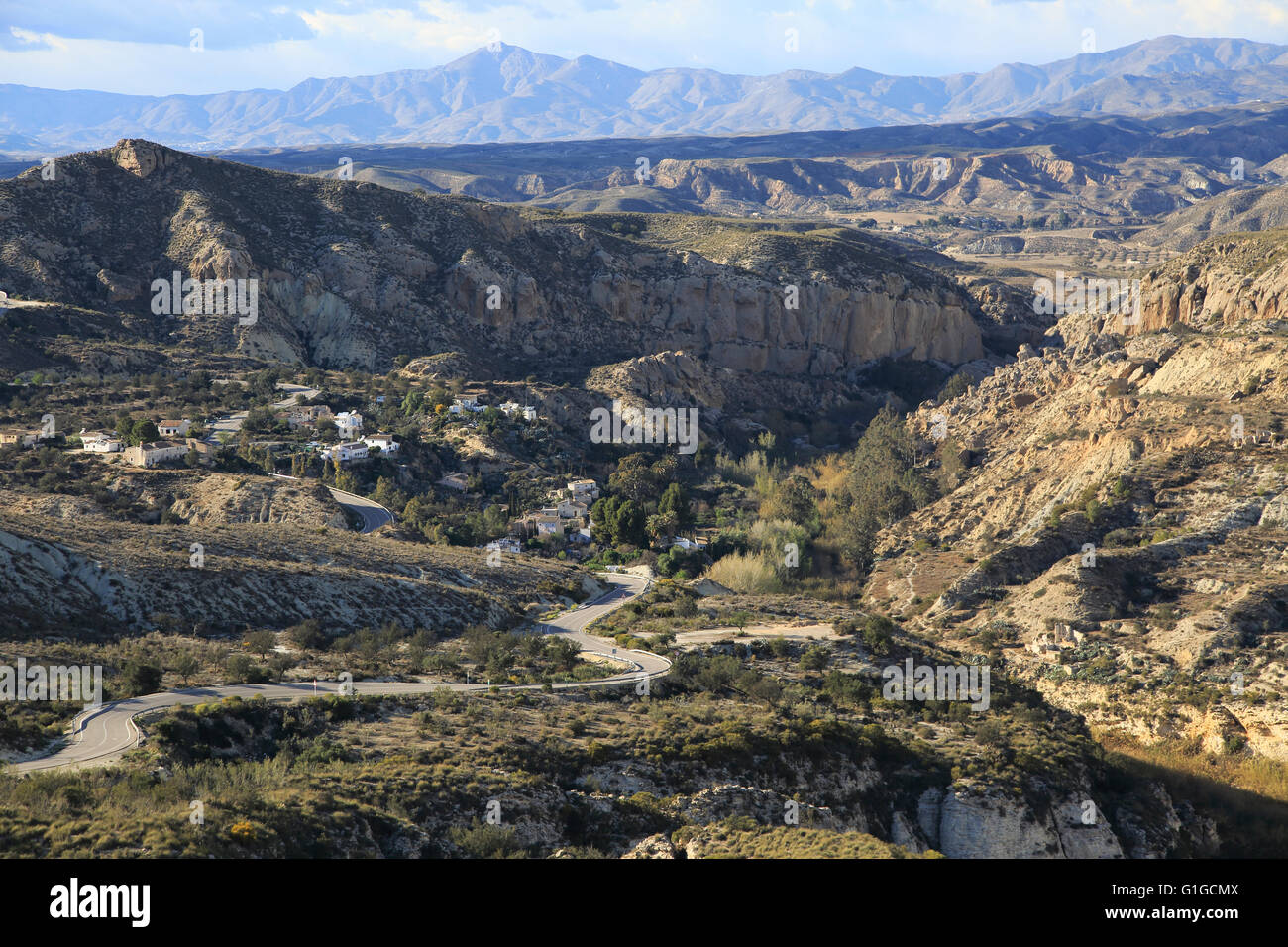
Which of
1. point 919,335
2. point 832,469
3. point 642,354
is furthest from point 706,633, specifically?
point 919,335

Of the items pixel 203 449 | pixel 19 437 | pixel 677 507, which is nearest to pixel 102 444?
pixel 19 437

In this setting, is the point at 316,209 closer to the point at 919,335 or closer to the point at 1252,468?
the point at 919,335

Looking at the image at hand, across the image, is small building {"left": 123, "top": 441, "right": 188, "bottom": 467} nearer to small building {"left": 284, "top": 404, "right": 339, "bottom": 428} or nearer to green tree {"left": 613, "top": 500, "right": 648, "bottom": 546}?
→ small building {"left": 284, "top": 404, "right": 339, "bottom": 428}

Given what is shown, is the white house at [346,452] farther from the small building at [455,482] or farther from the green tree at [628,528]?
the green tree at [628,528]

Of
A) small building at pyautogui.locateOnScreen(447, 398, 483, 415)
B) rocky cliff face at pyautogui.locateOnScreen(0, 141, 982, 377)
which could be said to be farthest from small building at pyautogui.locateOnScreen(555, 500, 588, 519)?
rocky cliff face at pyautogui.locateOnScreen(0, 141, 982, 377)

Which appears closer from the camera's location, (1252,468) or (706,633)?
(706,633)

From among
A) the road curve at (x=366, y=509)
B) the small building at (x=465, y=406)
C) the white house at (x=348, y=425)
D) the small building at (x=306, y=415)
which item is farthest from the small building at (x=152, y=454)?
the small building at (x=465, y=406)
